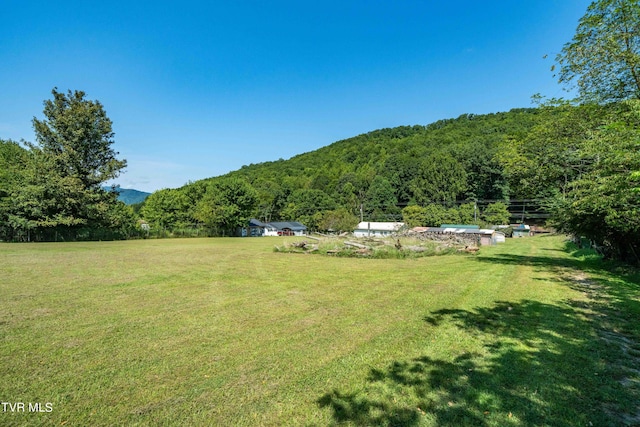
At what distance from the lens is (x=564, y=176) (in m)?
13.7

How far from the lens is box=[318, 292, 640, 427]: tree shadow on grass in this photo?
2.95 metres

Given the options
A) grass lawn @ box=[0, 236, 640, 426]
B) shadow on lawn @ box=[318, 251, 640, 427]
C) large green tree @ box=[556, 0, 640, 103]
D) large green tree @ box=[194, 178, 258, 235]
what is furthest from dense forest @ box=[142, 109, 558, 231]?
shadow on lawn @ box=[318, 251, 640, 427]

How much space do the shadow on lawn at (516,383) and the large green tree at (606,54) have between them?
36.1ft

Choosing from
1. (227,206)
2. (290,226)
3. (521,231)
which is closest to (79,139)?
(227,206)

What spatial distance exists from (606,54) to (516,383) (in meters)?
14.3

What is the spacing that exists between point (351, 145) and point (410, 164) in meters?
36.6

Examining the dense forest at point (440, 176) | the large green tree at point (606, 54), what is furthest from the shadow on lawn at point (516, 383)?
the large green tree at point (606, 54)

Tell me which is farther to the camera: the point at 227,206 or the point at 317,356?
the point at 227,206

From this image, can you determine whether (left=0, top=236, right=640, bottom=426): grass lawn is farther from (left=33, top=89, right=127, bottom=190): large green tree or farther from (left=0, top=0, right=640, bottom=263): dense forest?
(left=33, top=89, right=127, bottom=190): large green tree

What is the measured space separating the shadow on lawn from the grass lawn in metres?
0.02

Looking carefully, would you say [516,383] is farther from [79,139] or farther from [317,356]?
[79,139]

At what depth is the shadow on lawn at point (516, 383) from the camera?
2.96 metres

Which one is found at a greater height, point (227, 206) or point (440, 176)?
point (440, 176)

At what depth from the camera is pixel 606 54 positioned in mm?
11562
